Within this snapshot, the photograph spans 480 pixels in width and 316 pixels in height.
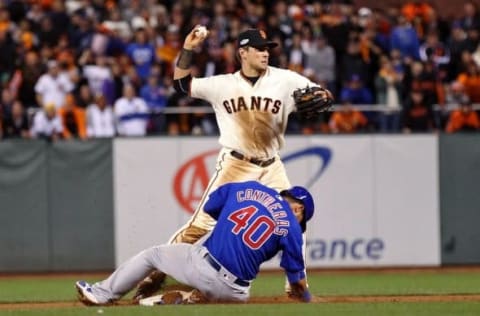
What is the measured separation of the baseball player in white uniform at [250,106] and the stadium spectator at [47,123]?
699 cm

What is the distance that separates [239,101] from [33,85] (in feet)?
27.7

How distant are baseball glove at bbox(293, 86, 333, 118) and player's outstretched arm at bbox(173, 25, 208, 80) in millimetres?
961

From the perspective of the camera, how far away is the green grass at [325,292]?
9430 mm

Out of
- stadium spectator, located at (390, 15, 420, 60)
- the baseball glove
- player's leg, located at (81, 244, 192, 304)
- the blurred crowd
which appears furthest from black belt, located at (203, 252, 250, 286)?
stadium spectator, located at (390, 15, 420, 60)

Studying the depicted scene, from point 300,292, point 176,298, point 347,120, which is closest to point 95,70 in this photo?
point 347,120

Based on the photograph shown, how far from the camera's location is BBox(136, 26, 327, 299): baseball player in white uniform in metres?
11.3

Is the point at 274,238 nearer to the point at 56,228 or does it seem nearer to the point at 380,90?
the point at 56,228

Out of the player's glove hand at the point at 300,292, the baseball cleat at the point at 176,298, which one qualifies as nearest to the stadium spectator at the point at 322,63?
the baseball cleat at the point at 176,298

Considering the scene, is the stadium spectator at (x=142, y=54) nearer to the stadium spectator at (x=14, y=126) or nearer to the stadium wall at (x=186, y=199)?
the stadium spectator at (x=14, y=126)

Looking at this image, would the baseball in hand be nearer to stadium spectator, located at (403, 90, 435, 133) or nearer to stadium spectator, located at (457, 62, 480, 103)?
stadium spectator, located at (403, 90, 435, 133)

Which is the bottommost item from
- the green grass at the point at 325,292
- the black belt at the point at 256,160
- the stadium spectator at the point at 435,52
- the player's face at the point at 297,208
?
the green grass at the point at 325,292

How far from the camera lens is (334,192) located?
17172 mm

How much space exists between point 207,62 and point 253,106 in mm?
8435

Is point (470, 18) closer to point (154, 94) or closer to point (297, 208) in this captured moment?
point (154, 94)
